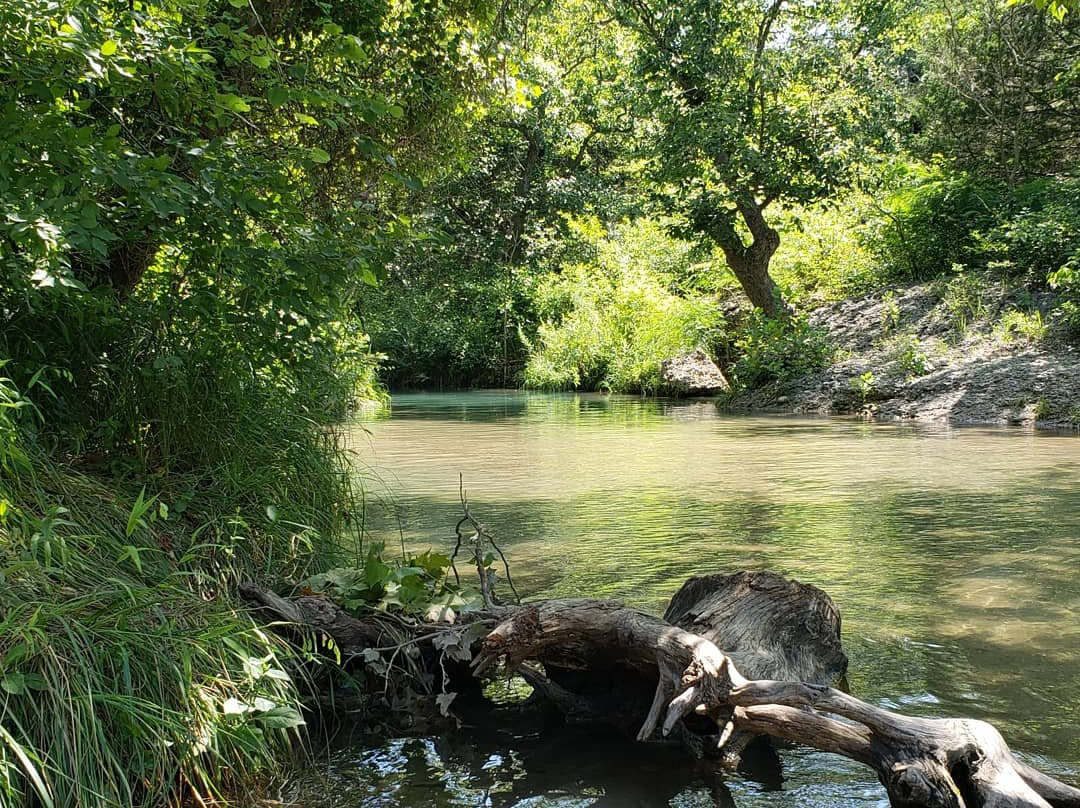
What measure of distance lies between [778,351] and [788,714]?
16.0 m

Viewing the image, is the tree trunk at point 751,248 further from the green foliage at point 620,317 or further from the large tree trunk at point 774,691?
the large tree trunk at point 774,691

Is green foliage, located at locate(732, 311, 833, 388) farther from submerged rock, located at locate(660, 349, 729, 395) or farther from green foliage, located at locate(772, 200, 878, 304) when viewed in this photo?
submerged rock, located at locate(660, 349, 729, 395)

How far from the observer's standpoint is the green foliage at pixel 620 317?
22.3m

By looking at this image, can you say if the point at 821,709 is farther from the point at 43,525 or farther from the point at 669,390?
the point at 669,390

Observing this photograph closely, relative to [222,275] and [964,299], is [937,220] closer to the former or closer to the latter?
[964,299]

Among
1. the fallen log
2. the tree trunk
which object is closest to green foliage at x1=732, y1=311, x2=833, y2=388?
the tree trunk

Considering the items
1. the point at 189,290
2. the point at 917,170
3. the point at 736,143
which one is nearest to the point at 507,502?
the point at 189,290

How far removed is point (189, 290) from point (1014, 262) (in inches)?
632

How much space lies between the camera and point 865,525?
725 centimetres

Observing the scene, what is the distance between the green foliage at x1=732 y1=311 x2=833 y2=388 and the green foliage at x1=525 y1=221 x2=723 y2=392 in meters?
1.61

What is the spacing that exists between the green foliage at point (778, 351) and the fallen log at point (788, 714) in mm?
15140

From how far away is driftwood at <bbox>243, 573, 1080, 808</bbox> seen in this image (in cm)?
266

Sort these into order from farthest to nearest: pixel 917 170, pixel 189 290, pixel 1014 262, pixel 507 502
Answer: pixel 917 170 < pixel 1014 262 < pixel 507 502 < pixel 189 290

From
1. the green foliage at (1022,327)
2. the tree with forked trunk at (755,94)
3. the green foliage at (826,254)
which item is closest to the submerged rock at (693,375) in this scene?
the green foliage at (826,254)
